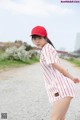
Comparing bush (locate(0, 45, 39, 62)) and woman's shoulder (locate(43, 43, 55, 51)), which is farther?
bush (locate(0, 45, 39, 62))

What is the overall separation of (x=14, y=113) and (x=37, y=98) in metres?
2.74

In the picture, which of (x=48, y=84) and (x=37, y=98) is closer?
(x=48, y=84)

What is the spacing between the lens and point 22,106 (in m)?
8.79

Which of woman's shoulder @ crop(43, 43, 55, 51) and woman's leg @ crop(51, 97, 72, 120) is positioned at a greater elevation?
woman's shoulder @ crop(43, 43, 55, 51)

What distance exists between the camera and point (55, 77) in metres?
4.29

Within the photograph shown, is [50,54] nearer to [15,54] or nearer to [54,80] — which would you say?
[54,80]

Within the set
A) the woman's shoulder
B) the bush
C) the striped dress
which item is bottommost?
the bush

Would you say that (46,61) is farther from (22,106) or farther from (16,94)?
(16,94)

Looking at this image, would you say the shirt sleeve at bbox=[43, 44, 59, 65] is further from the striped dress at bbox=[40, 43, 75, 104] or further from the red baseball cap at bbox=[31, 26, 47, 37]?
the red baseball cap at bbox=[31, 26, 47, 37]

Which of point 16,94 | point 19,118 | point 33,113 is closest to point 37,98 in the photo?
point 16,94

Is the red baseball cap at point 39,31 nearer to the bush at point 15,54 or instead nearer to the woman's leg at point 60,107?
the woman's leg at point 60,107

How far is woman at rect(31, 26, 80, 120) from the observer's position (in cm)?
429

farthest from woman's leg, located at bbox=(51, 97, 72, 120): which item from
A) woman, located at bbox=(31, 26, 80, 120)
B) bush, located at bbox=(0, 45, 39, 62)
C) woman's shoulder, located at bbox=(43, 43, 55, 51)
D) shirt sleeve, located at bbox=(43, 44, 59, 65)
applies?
bush, located at bbox=(0, 45, 39, 62)

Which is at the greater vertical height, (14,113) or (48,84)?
(48,84)
